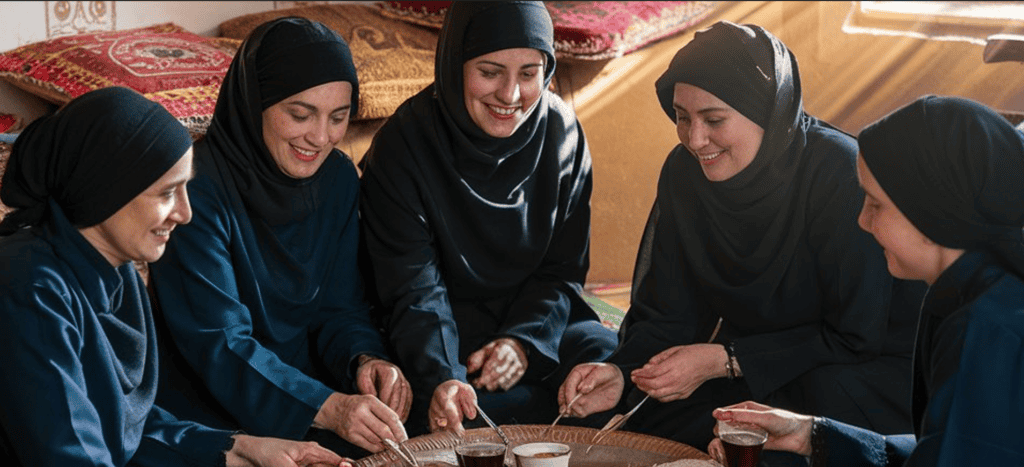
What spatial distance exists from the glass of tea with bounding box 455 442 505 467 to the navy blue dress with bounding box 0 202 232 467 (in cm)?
55

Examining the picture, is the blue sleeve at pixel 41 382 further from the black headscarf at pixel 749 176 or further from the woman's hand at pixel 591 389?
the black headscarf at pixel 749 176

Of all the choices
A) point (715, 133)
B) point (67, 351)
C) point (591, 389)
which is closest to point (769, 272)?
point (715, 133)

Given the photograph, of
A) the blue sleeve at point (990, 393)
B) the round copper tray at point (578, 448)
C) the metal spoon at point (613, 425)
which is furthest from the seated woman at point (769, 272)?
the blue sleeve at point (990, 393)

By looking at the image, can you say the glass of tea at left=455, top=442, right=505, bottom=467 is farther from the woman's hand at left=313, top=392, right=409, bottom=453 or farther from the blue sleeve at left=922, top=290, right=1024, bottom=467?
the blue sleeve at left=922, top=290, right=1024, bottom=467

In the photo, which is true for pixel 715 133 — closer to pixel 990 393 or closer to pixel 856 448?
pixel 856 448

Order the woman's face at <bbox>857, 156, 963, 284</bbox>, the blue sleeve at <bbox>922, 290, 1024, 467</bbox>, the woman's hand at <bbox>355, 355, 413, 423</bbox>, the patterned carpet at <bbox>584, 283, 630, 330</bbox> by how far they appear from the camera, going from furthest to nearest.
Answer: the patterned carpet at <bbox>584, 283, 630, 330</bbox>, the woman's hand at <bbox>355, 355, 413, 423</bbox>, the woman's face at <bbox>857, 156, 963, 284</bbox>, the blue sleeve at <bbox>922, 290, 1024, 467</bbox>

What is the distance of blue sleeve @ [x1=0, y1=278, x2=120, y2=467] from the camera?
6.08 feet

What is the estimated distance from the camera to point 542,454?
192cm

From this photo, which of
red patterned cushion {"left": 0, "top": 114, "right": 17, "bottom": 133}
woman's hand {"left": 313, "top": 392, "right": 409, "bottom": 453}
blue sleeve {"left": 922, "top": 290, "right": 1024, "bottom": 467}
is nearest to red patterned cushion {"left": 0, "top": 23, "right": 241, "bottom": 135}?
red patterned cushion {"left": 0, "top": 114, "right": 17, "bottom": 133}

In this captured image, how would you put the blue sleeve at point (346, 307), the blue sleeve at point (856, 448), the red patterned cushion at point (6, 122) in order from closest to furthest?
the blue sleeve at point (856, 448), the blue sleeve at point (346, 307), the red patterned cushion at point (6, 122)

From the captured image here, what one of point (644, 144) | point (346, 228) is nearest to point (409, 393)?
point (346, 228)

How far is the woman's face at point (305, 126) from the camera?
2549mm

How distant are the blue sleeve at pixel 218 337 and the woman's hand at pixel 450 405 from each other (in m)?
0.21

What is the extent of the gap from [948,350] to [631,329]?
1.12 metres
